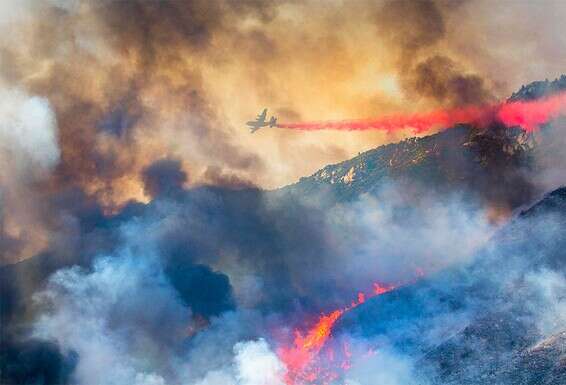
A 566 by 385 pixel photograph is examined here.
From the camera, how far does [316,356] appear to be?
305ft

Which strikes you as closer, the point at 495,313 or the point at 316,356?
the point at 495,313

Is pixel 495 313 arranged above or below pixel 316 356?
below

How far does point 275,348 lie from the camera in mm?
98688

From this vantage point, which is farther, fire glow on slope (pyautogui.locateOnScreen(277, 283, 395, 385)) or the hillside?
fire glow on slope (pyautogui.locateOnScreen(277, 283, 395, 385))

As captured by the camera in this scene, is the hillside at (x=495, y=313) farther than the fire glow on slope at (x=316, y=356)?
No

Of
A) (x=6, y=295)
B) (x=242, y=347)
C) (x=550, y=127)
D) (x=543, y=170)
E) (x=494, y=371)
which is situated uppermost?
(x=550, y=127)

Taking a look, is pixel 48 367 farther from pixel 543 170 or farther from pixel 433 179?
pixel 543 170

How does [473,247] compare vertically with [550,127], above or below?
below

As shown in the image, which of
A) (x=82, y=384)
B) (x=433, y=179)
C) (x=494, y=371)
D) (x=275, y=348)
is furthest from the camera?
(x=433, y=179)

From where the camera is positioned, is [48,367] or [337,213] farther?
[337,213]

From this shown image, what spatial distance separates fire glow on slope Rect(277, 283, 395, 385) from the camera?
85875 mm

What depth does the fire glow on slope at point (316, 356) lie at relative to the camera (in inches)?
3381

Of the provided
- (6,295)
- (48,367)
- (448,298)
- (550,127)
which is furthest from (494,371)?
(6,295)

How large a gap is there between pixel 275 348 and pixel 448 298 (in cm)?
3202
